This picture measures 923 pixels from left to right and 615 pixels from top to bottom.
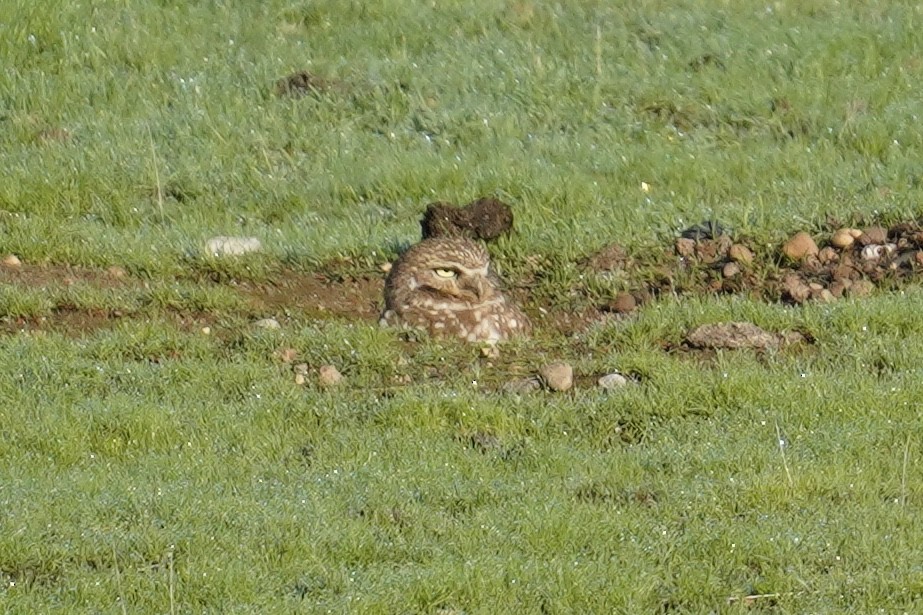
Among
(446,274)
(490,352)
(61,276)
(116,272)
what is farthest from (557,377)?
(61,276)

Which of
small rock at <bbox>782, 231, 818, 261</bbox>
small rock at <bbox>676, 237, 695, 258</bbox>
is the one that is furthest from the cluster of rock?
small rock at <bbox>676, 237, 695, 258</bbox>

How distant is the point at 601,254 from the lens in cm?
1131

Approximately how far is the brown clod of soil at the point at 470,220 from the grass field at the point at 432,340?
0.24 m

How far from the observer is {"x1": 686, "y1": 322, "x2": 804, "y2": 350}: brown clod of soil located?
30.8 feet

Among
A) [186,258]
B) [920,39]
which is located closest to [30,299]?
[186,258]

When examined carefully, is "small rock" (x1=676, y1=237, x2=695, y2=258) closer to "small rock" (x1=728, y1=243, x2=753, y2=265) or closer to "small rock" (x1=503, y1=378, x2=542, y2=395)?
"small rock" (x1=728, y1=243, x2=753, y2=265)

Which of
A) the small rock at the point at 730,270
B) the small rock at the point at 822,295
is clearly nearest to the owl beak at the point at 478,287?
Answer: the small rock at the point at 730,270

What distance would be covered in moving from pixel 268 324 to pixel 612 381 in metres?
2.14

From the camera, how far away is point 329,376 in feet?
29.6

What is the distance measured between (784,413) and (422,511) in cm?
204

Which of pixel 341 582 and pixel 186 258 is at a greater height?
pixel 341 582

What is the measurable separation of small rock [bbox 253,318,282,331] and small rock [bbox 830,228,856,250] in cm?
366

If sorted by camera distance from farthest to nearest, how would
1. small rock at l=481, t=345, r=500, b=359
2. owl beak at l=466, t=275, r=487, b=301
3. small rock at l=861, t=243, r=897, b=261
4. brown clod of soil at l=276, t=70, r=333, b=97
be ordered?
brown clod of soil at l=276, t=70, r=333, b=97 → small rock at l=861, t=243, r=897, b=261 → owl beak at l=466, t=275, r=487, b=301 → small rock at l=481, t=345, r=500, b=359

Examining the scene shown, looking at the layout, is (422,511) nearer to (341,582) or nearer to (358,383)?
(341,582)
